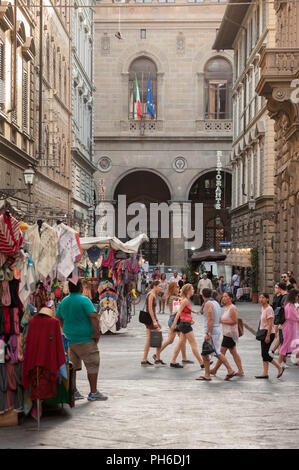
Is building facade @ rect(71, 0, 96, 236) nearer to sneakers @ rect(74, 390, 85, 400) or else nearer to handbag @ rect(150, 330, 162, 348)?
handbag @ rect(150, 330, 162, 348)

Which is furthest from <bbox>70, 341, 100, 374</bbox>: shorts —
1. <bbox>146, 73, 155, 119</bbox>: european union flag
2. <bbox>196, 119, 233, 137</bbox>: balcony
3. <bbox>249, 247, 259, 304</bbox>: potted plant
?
<bbox>196, 119, 233, 137</bbox>: balcony

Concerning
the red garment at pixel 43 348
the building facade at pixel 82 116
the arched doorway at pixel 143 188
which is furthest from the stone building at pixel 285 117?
the arched doorway at pixel 143 188

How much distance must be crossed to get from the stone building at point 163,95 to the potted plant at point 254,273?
23320 mm

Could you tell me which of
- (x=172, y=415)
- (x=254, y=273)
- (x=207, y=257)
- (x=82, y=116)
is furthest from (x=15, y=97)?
(x=82, y=116)

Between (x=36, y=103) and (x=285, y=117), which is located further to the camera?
(x=36, y=103)

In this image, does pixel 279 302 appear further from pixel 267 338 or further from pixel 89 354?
pixel 89 354

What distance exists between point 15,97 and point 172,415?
17.0 m

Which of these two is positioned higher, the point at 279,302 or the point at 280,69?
the point at 280,69

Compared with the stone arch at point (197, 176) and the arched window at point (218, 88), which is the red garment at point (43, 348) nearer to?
the stone arch at point (197, 176)

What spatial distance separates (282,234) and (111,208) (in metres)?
31.2

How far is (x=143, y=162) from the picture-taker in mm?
62750

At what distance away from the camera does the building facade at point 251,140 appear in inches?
1431

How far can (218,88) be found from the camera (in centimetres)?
6250
